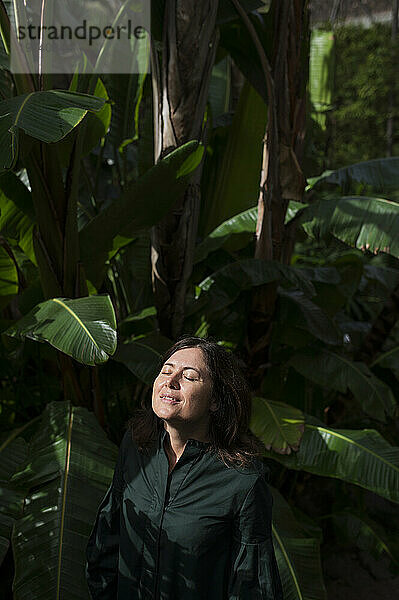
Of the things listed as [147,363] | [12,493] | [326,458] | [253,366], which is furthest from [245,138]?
[12,493]

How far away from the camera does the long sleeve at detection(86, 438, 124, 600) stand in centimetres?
128

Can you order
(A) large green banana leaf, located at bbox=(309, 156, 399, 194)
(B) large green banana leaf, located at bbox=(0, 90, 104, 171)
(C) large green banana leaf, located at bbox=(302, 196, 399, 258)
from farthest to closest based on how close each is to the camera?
(A) large green banana leaf, located at bbox=(309, 156, 399, 194), (C) large green banana leaf, located at bbox=(302, 196, 399, 258), (B) large green banana leaf, located at bbox=(0, 90, 104, 171)

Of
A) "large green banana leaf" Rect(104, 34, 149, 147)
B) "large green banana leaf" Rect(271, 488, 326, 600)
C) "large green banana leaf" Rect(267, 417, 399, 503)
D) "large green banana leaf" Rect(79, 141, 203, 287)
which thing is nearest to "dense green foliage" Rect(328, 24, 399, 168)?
"large green banana leaf" Rect(104, 34, 149, 147)

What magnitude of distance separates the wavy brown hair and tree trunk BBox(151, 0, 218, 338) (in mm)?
1044

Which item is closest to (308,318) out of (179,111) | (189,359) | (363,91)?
(179,111)

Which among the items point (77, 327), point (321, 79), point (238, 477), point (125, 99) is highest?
point (321, 79)

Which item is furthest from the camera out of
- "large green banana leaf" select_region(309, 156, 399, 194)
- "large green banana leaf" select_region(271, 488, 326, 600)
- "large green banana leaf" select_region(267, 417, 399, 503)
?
"large green banana leaf" select_region(309, 156, 399, 194)

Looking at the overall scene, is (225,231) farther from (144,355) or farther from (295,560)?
(295,560)

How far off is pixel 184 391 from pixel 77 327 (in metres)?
0.59

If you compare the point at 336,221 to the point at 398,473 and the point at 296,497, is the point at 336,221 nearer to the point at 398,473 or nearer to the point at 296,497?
the point at 398,473

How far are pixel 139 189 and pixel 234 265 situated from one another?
0.53 metres

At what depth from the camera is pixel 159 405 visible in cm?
112

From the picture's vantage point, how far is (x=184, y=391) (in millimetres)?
1124

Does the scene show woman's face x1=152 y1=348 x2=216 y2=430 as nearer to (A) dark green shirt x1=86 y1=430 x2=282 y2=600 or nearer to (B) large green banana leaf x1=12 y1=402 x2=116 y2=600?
(A) dark green shirt x1=86 y1=430 x2=282 y2=600
